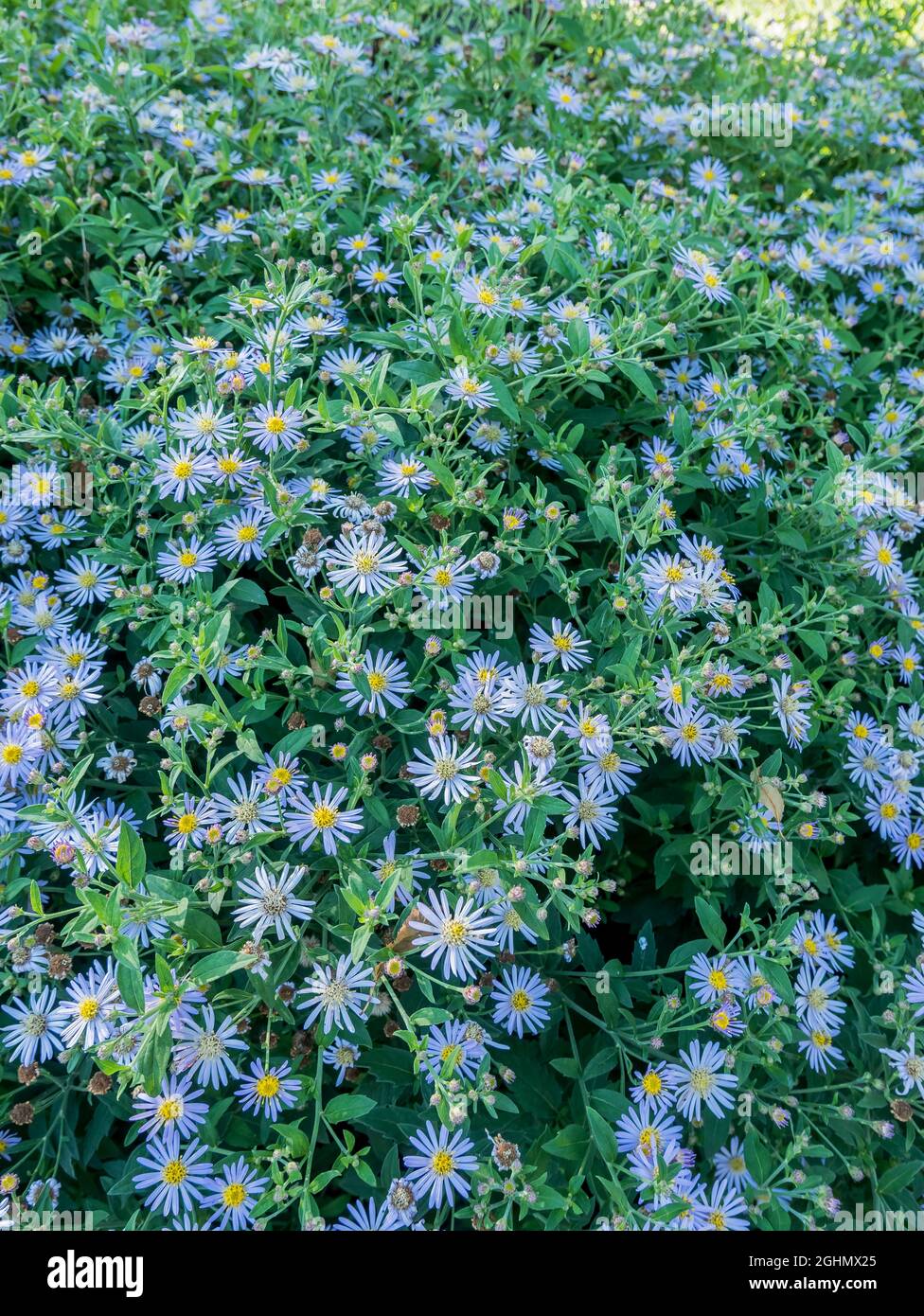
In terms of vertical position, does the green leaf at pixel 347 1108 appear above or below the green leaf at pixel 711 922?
below

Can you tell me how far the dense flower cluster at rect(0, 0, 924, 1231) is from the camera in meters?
1.82

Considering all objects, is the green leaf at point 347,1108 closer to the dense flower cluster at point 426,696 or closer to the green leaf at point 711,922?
the dense flower cluster at point 426,696

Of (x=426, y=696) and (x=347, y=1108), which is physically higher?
(x=426, y=696)

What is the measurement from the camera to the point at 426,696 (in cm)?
212

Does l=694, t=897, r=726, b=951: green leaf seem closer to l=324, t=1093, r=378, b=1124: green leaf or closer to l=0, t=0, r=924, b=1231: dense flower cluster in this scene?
l=0, t=0, r=924, b=1231: dense flower cluster

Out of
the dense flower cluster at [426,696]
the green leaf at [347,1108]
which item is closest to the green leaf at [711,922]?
the dense flower cluster at [426,696]

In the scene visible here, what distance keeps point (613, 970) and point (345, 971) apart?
1.95 feet

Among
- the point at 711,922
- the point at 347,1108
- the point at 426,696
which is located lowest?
the point at 347,1108

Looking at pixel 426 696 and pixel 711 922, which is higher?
pixel 426 696

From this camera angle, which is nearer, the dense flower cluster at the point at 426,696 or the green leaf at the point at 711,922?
the dense flower cluster at the point at 426,696

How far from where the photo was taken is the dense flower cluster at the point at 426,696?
1.82 meters

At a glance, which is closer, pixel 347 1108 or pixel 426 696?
pixel 347 1108

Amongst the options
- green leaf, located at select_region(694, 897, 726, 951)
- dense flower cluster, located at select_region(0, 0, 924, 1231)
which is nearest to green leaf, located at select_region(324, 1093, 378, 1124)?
dense flower cluster, located at select_region(0, 0, 924, 1231)
